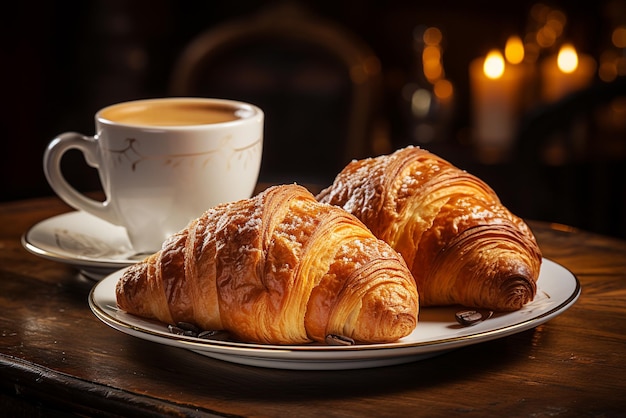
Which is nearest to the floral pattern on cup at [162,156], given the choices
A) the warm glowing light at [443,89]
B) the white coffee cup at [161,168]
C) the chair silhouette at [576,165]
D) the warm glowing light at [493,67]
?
the white coffee cup at [161,168]

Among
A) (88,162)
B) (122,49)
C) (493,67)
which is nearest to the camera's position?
(88,162)

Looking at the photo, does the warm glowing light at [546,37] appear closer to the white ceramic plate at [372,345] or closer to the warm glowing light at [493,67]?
the warm glowing light at [493,67]

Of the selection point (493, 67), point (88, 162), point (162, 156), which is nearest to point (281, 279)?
point (162, 156)

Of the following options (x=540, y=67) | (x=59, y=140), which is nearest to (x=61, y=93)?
(x=540, y=67)

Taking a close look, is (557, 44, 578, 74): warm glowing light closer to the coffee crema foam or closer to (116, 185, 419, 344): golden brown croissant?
the coffee crema foam

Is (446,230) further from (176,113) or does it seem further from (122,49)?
(122,49)

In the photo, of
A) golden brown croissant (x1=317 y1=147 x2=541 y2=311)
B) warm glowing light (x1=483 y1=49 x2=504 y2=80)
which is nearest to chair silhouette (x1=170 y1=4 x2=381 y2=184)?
warm glowing light (x1=483 y1=49 x2=504 y2=80)

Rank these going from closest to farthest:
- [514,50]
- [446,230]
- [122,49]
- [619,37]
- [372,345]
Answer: [372,345] < [446,230] < [619,37] < [514,50] < [122,49]

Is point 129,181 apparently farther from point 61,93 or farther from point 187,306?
point 61,93
